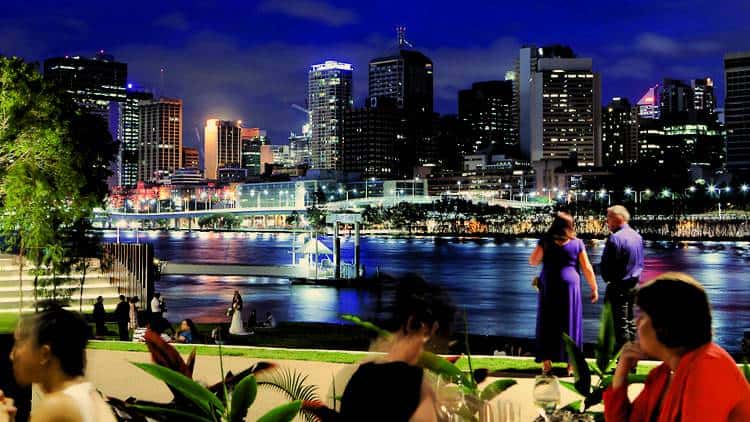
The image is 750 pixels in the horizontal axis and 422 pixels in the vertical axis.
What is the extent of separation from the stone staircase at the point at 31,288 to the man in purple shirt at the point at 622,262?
12.1 meters

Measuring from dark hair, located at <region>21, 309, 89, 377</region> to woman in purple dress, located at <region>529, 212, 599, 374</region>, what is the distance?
15.1 feet

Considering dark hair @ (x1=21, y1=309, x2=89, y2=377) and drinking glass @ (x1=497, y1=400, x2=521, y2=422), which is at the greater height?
→ dark hair @ (x1=21, y1=309, x2=89, y2=377)

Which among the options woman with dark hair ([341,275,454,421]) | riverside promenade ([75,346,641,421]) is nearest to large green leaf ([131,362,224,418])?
woman with dark hair ([341,275,454,421])

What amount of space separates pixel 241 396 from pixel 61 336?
0.68 meters

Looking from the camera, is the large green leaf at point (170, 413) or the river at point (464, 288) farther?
the river at point (464, 288)

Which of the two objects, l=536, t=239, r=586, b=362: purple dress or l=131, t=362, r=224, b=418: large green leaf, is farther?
l=536, t=239, r=586, b=362: purple dress

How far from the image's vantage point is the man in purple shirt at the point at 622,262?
7.00 metres

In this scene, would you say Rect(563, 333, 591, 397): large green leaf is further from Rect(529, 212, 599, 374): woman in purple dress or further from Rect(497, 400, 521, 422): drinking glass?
Rect(529, 212, 599, 374): woman in purple dress

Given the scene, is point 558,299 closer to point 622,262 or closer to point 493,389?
point 622,262

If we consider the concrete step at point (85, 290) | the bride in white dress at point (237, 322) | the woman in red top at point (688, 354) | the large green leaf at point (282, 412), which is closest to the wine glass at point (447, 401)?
the large green leaf at point (282, 412)

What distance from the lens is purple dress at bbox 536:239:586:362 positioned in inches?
269

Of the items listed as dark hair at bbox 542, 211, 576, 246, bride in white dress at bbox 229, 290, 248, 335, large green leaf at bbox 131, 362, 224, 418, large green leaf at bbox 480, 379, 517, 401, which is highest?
dark hair at bbox 542, 211, 576, 246

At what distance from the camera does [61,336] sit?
2777 mm

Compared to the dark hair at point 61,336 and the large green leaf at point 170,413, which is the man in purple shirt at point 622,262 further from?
the dark hair at point 61,336
